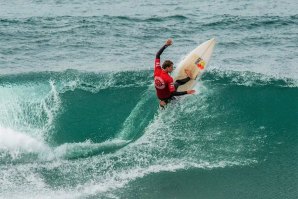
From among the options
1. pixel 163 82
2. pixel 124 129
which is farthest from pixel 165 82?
pixel 124 129

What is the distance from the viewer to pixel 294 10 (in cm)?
3500

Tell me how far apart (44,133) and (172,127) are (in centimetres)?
475

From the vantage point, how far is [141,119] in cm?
1853

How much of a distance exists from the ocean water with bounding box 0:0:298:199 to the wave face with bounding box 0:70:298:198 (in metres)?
0.04

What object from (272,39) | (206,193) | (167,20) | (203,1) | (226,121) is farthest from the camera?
(203,1)

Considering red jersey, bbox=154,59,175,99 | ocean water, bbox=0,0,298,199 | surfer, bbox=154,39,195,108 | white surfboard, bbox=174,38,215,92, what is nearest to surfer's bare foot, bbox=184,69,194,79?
white surfboard, bbox=174,38,215,92

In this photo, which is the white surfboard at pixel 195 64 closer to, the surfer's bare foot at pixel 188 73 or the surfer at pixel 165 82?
the surfer's bare foot at pixel 188 73

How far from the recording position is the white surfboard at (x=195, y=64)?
1917cm

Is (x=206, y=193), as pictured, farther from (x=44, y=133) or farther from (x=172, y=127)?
(x=44, y=133)

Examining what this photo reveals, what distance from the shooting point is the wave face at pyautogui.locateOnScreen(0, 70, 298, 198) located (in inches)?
618

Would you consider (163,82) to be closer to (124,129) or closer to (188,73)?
(124,129)

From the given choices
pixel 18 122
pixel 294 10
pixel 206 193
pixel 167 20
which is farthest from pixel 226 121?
pixel 294 10

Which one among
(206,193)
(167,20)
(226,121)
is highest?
(167,20)

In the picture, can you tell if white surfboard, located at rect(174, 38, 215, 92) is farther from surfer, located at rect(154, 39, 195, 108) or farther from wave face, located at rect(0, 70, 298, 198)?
surfer, located at rect(154, 39, 195, 108)
